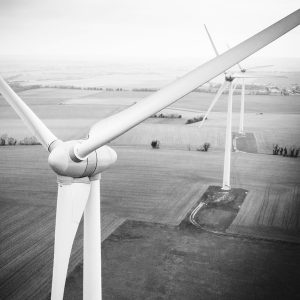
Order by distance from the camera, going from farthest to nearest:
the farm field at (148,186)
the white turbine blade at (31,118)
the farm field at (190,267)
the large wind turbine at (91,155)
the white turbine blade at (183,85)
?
the farm field at (148,186) → the farm field at (190,267) → the white turbine blade at (31,118) → the large wind turbine at (91,155) → the white turbine blade at (183,85)

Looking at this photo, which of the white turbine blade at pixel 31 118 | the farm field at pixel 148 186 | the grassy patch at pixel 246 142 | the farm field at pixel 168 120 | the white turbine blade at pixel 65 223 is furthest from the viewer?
the farm field at pixel 168 120

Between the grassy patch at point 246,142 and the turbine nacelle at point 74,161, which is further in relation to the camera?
the grassy patch at point 246,142

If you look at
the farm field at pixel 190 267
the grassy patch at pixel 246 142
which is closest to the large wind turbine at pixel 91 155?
the farm field at pixel 190 267

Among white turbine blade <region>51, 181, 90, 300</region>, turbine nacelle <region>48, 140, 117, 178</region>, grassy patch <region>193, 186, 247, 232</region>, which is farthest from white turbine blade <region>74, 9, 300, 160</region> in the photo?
grassy patch <region>193, 186, 247, 232</region>

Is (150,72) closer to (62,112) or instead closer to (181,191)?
(62,112)

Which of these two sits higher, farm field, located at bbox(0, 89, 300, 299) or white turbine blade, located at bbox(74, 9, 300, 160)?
white turbine blade, located at bbox(74, 9, 300, 160)

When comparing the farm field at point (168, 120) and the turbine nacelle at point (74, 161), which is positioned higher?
the turbine nacelle at point (74, 161)

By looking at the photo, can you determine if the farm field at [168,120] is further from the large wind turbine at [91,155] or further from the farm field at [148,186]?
the large wind turbine at [91,155]

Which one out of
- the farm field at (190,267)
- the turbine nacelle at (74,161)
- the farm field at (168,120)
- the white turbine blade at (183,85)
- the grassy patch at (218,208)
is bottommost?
the farm field at (168,120)

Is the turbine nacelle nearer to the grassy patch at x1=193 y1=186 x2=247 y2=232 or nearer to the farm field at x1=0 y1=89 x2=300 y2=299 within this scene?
the farm field at x1=0 y1=89 x2=300 y2=299
